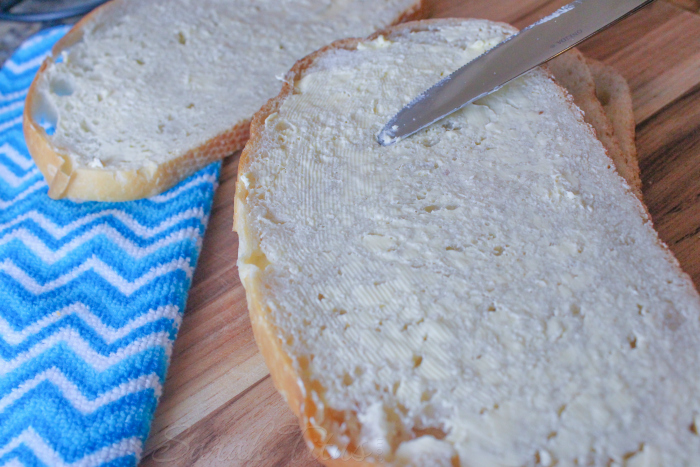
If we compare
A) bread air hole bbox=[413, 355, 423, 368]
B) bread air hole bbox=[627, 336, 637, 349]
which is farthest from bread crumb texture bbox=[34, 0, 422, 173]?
bread air hole bbox=[627, 336, 637, 349]

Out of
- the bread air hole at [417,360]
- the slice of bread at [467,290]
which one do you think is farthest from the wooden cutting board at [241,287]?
the bread air hole at [417,360]

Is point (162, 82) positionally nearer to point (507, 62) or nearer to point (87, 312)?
point (87, 312)

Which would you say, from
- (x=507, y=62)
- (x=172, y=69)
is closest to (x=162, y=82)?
(x=172, y=69)

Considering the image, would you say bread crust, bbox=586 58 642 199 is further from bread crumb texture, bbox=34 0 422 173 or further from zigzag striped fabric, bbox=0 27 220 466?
zigzag striped fabric, bbox=0 27 220 466

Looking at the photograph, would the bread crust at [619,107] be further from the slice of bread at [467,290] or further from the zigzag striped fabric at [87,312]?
the zigzag striped fabric at [87,312]

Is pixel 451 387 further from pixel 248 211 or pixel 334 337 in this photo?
pixel 248 211
